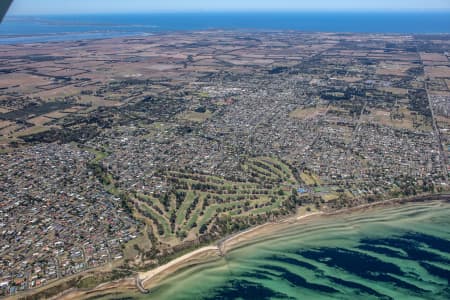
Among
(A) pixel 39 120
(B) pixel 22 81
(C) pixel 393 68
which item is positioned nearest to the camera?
(A) pixel 39 120

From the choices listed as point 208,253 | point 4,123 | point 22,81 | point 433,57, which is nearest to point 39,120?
point 4,123

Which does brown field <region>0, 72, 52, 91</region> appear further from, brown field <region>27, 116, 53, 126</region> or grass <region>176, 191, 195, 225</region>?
grass <region>176, 191, 195, 225</region>

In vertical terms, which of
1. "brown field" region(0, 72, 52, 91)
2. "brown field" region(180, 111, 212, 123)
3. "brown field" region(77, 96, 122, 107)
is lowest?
"brown field" region(180, 111, 212, 123)

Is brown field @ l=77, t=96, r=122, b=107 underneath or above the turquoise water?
above

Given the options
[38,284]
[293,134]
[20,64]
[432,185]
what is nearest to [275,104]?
[293,134]

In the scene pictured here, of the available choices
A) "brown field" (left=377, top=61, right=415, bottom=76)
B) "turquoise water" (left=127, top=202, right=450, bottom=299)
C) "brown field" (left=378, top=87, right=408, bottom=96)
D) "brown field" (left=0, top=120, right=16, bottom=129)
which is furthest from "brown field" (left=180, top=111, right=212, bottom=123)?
"brown field" (left=377, top=61, right=415, bottom=76)

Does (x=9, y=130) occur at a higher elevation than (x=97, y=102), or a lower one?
lower

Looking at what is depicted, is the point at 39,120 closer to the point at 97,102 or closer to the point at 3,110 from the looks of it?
the point at 3,110
